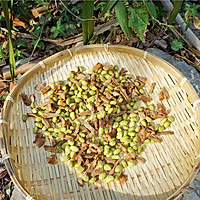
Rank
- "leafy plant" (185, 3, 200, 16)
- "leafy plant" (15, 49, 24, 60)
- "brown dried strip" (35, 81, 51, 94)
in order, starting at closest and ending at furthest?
"brown dried strip" (35, 81, 51, 94), "leafy plant" (15, 49, 24, 60), "leafy plant" (185, 3, 200, 16)

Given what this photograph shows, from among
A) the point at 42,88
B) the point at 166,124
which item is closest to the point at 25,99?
the point at 42,88

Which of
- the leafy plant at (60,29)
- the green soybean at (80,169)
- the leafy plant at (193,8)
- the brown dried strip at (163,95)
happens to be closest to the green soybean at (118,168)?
the green soybean at (80,169)

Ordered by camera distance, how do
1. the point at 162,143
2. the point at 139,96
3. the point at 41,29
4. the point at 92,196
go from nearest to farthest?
the point at 92,196, the point at 162,143, the point at 139,96, the point at 41,29

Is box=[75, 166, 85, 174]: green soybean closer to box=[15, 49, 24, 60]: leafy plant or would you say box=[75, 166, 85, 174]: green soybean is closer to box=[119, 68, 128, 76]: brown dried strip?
box=[119, 68, 128, 76]: brown dried strip

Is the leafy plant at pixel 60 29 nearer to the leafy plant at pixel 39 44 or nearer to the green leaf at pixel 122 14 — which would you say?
the leafy plant at pixel 39 44

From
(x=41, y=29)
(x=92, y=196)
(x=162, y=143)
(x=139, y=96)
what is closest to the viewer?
(x=92, y=196)

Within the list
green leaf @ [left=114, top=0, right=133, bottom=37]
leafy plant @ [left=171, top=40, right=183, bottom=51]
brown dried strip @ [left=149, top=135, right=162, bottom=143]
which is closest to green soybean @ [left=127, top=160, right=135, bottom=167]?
brown dried strip @ [left=149, top=135, right=162, bottom=143]

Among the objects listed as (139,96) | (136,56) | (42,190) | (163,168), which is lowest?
(42,190)

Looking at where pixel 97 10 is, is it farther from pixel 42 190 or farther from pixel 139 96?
pixel 42 190

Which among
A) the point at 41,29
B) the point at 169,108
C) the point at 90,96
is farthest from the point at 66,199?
the point at 41,29
